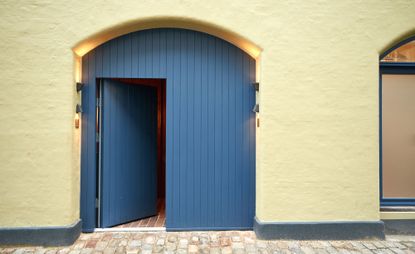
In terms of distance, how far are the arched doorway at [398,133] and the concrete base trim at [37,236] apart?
4.72m

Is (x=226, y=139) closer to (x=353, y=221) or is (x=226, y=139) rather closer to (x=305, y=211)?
(x=305, y=211)

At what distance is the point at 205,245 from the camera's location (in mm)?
4059

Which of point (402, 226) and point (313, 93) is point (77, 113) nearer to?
point (313, 93)

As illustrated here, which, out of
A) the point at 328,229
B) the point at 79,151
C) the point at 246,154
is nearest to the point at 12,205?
the point at 79,151

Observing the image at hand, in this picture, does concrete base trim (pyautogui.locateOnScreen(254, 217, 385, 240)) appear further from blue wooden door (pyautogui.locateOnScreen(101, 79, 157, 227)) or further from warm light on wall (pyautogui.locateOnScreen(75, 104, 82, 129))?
warm light on wall (pyautogui.locateOnScreen(75, 104, 82, 129))

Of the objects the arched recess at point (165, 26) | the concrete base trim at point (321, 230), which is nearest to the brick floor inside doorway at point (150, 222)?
the concrete base trim at point (321, 230)

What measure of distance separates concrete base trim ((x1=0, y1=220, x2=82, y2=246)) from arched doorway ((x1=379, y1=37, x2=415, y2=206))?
472 cm

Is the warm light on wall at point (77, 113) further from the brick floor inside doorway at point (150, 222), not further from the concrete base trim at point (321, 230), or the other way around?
the concrete base trim at point (321, 230)

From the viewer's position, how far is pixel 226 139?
181 inches

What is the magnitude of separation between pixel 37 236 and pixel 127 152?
5.53 ft

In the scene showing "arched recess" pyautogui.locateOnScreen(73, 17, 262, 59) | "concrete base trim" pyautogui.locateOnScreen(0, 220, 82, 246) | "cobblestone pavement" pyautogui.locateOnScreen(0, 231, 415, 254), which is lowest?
"cobblestone pavement" pyautogui.locateOnScreen(0, 231, 415, 254)

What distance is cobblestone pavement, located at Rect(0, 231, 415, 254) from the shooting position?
3.91m


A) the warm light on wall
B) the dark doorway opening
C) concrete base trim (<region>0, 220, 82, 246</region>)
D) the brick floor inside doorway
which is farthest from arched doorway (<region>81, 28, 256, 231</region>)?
concrete base trim (<region>0, 220, 82, 246</region>)

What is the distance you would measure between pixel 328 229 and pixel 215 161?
1.90m
